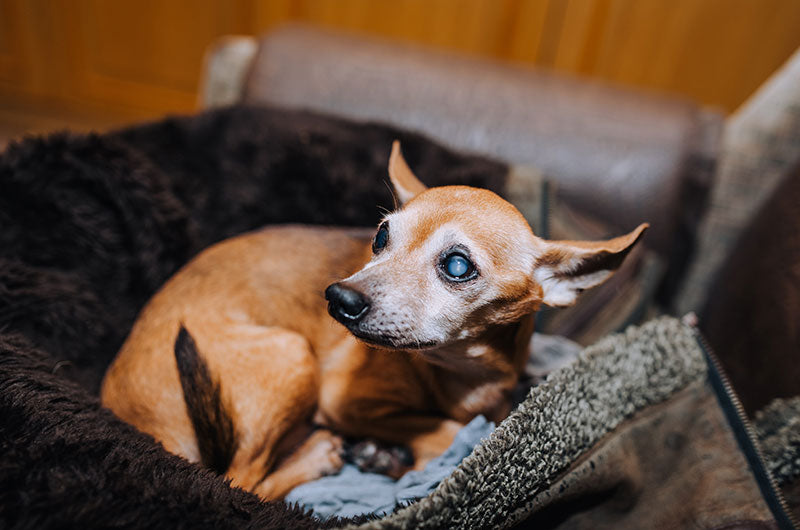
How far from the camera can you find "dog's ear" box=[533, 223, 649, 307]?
1109mm

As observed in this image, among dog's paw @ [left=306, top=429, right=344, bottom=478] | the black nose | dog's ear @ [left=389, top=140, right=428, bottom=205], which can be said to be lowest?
dog's paw @ [left=306, top=429, right=344, bottom=478]

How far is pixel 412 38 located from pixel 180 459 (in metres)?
3.11

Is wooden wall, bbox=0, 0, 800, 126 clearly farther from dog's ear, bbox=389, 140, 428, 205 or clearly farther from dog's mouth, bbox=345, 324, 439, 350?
dog's mouth, bbox=345, 324, 439, 350

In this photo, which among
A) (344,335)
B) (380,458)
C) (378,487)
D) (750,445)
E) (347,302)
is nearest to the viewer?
(347,302)

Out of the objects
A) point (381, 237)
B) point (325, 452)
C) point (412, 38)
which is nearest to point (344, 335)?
point (325, 452)

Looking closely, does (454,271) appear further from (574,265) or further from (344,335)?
(344,335)

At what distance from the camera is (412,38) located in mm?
A: 3543

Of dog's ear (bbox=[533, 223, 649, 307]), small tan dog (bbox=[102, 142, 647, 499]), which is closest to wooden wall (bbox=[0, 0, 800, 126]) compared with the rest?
small tan dog (bbox=[102, 142, 647, 499])

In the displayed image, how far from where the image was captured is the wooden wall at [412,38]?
3.06m

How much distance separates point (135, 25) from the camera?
4074 millimetres

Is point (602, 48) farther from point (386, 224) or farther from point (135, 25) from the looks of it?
point (135, 25)

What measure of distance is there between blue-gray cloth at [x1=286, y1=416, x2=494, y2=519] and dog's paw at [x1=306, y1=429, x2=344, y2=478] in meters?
0.03

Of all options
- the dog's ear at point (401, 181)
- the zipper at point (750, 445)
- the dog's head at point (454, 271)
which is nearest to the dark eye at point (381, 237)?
the dog's head at point (454, 271)

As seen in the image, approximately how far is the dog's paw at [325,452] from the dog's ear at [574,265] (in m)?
0.62
